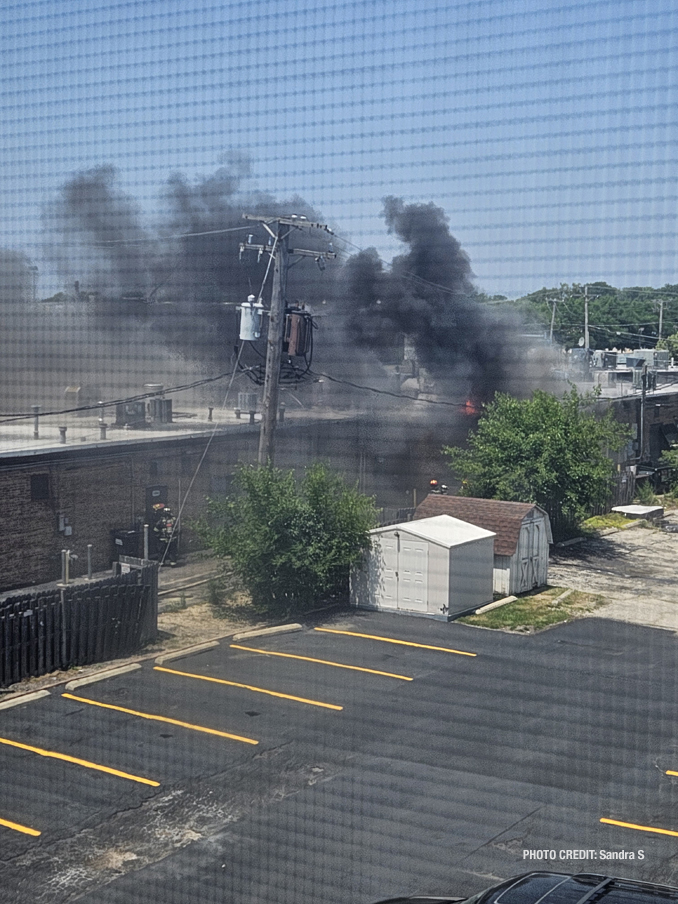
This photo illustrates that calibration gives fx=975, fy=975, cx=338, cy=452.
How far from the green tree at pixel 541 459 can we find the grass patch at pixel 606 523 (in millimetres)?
481

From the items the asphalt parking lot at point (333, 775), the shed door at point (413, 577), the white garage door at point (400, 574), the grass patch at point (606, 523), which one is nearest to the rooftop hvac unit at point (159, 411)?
the white garage door at point (400, 574)

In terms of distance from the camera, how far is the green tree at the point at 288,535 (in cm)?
413

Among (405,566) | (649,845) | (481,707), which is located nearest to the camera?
(649,845)

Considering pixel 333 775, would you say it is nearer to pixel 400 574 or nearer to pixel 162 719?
pixel 162 719

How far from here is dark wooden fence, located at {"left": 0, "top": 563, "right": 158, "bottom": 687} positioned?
3238 mm

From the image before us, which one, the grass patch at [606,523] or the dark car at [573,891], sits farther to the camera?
the grass patch at [606,523]

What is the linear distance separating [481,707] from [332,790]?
719 mm

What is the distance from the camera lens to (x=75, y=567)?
4926mm

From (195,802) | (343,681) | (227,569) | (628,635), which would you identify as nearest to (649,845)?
(195,802)

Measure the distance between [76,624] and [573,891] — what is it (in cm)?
259

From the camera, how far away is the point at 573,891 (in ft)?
3.78

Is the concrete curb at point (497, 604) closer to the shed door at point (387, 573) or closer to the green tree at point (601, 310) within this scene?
the shed door at point (387, 573)

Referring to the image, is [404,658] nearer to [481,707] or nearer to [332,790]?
[481,707]

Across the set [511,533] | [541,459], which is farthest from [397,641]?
[541,459]
